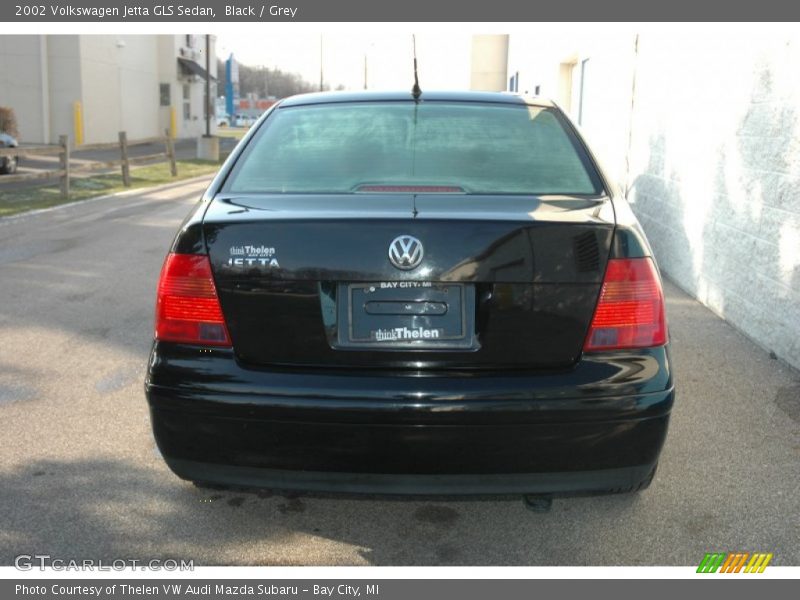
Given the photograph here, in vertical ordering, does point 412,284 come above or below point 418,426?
above

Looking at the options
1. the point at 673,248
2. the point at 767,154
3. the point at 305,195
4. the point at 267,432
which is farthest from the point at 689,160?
the point at 267,432

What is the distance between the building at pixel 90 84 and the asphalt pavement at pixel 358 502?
97.7 ft

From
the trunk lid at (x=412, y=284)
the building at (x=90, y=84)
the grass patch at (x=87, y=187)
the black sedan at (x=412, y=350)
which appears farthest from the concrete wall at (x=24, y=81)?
the trunk lid at (x=412, y=284)

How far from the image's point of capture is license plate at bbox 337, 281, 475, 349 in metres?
2.64

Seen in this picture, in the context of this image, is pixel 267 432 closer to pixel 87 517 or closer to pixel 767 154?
pixel 87 517

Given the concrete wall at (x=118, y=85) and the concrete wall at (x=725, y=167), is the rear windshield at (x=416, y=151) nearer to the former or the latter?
the concrete wall at (x=725, y=167)

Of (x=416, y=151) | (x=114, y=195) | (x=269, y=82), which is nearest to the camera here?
(x=416, y=151)

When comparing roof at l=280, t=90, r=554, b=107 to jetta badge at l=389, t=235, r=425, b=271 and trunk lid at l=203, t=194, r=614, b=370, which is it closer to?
trunk lid at l=203, t=194, r=614, b=370

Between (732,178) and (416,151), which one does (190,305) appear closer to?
(416,151)

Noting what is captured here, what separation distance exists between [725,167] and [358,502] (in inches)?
178

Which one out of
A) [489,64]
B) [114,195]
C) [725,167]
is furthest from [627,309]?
[489,64]

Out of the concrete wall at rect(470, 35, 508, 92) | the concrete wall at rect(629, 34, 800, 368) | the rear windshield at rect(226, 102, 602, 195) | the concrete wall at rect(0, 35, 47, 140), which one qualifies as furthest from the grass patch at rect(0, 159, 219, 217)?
the concrete wall at rect(470, 35, 508, 92)

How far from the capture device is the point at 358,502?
3412 millimetres
